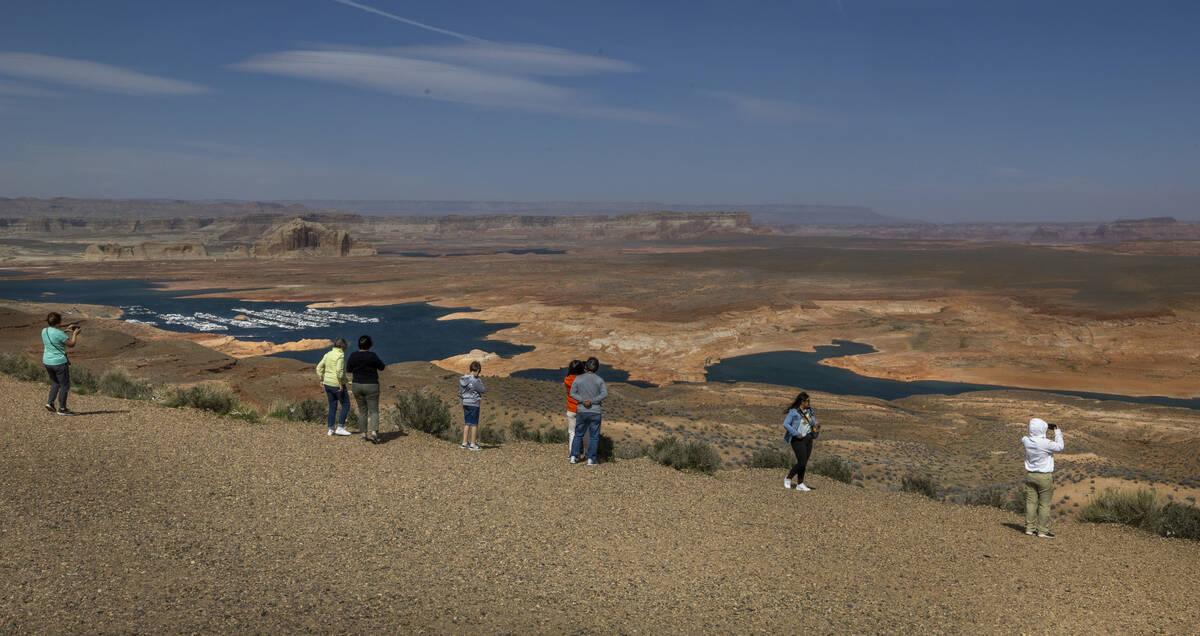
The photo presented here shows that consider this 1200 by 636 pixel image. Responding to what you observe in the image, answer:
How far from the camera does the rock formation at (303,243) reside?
5320 inches

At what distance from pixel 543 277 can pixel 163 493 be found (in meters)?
85.1

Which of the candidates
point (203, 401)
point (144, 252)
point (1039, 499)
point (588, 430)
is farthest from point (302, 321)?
point (144, 252)

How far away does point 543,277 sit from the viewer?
92438mm

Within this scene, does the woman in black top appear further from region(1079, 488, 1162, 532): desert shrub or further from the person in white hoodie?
region(1079, 488, 1162, 532): desert shrub

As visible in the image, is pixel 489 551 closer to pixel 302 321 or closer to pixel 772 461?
pixel 772 461

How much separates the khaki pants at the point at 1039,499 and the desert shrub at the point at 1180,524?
193cm

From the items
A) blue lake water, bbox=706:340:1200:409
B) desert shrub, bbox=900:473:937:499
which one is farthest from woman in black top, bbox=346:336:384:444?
blue lake water, bbox=706:340:1200:409

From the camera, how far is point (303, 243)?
5482 inches

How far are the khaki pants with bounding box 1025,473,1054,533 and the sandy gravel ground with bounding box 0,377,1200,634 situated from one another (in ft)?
0.93

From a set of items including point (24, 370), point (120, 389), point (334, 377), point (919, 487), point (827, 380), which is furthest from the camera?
point (827, 380)

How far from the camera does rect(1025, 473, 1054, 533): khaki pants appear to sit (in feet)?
28.6

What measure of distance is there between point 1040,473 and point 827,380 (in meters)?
31.7

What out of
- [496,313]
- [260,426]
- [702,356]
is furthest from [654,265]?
[260,426]

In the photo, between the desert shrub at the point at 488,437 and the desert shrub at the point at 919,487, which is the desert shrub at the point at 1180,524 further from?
the desert shrub at the point at 488,437
